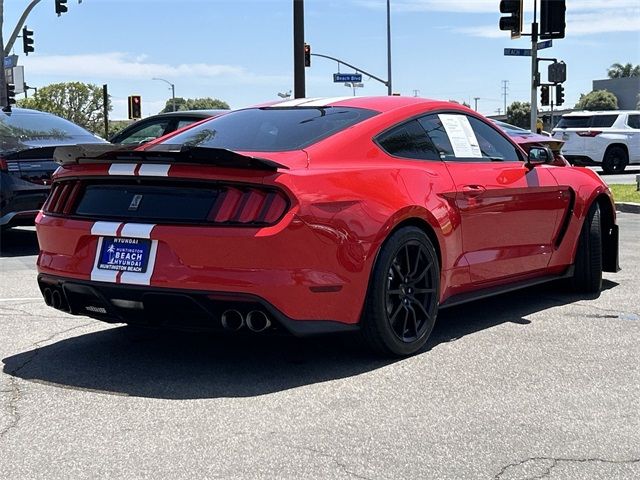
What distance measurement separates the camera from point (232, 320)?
4199 millimetres

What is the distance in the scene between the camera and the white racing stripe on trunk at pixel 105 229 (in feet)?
14.3

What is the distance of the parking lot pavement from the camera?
10.7 feet

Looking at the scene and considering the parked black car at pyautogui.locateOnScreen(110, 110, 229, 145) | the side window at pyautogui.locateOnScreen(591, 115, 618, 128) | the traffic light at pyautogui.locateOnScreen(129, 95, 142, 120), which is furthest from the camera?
the traffic light at pyautogui.locateOnScreen(129, 95, 142, 120)

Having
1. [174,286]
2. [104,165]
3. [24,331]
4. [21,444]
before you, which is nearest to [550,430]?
[174,286]

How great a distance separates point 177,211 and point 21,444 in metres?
1.32

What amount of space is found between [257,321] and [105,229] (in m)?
0.89

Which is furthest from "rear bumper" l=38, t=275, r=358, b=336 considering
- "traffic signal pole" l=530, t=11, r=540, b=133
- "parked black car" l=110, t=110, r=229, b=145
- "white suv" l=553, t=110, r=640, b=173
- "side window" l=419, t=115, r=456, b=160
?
"white suv" l=553, t=110, r=640, b=173

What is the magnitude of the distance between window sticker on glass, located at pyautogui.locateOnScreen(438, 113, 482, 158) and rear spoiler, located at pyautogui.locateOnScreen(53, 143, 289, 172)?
5.17 ft

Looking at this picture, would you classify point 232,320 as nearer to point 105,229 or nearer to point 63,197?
point 105,229

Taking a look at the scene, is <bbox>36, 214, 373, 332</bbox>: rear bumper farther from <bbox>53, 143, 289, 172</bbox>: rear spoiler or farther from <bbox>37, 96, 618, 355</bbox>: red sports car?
<bbox>53, 143, 289, 172</bbox>: rear spoiler

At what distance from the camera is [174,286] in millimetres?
4168

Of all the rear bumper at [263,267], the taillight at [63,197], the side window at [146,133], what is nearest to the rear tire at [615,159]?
the side window at [146,133]

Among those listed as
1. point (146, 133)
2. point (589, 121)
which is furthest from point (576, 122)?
point (146, 133)

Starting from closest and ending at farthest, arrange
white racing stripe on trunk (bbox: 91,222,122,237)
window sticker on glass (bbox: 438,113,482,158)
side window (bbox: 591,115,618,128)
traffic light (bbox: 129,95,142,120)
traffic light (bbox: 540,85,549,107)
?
white racing stripe on trunk (bbox: 91,222,122,237) < window sticker on glass (bbox: 438,113,482,158) < side window (bbox: 591,115,618,128) < traffic light (bbox: 540,85,549,107) < traffic light (bbox: 129,95,142,120)
